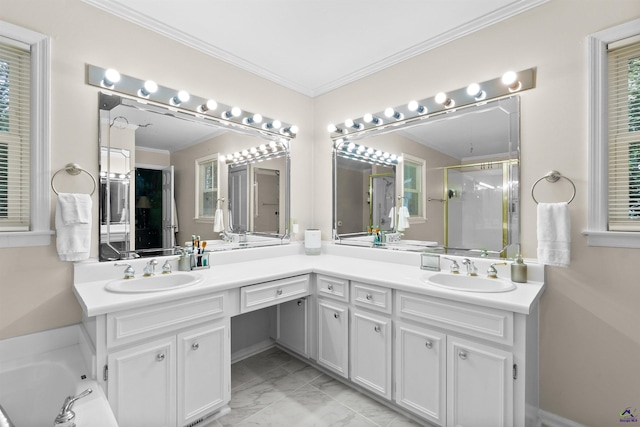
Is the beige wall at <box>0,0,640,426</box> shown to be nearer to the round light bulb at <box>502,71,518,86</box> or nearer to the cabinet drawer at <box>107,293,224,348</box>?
the round light bulb at <box>502,71,518,86</box>

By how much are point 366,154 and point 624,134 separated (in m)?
1.66

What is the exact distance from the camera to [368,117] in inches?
103

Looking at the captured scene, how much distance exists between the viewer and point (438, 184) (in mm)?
2262

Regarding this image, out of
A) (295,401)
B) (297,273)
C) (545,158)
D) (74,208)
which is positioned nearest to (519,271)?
(545,158)

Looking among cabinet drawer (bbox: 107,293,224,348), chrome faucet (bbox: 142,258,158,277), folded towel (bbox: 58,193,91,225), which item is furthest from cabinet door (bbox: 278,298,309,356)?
folded towel (bbox: 58,193,91,225)

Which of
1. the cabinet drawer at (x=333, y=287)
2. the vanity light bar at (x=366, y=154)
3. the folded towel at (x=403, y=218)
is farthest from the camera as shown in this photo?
the vanity light bar at (x=366, y=154)

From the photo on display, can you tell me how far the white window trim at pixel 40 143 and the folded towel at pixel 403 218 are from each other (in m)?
2.30

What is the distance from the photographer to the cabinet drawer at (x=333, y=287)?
209cm

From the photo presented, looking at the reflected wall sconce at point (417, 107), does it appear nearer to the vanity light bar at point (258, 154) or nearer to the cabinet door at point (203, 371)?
the vanity light bar at point (258, 154)

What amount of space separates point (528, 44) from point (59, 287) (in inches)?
123

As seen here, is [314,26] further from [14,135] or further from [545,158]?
[14,135]

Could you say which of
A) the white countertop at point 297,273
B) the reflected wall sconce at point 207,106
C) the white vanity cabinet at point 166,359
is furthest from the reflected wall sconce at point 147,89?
the white vanity cabinet at point 166,359

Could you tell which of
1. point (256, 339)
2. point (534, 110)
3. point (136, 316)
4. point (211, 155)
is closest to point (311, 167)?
point (211, 155)

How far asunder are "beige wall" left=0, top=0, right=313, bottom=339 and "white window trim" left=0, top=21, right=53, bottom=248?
0.12ft
